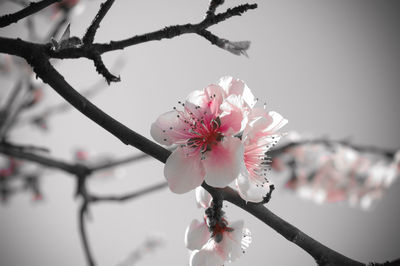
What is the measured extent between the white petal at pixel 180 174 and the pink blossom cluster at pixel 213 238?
14cm

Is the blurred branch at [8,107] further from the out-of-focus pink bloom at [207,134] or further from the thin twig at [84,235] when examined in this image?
the out-of-focus pink bloom at [207,134]

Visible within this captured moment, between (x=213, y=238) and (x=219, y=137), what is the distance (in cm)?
36

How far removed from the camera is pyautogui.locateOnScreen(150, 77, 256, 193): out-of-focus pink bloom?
0.78m

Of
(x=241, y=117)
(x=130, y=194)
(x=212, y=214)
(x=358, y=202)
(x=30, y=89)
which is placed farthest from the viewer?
(x=358, y=202)

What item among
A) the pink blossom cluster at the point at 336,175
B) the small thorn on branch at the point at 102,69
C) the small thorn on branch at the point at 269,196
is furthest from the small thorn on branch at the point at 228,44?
the pink blossom cluster at the point at 336,175

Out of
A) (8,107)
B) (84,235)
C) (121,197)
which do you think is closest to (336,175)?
(121,197)

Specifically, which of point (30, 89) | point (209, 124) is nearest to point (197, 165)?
point (209, 124)

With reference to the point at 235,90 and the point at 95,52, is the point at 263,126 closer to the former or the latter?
the point at 235,90

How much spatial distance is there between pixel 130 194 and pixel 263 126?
1.36 meters

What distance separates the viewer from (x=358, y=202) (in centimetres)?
464

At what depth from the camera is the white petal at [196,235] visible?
991mm

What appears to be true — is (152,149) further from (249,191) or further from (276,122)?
(276,122)

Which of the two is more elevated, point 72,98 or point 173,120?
point 72,98

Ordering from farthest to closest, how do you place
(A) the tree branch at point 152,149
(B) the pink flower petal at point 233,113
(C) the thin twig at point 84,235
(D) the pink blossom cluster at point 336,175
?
1. (D) the pink blossom cluster at point 336,175
2. (C) the thin twig at point 84,235
3. (B) the pink flower petal at point 233,113
4. (A) the tree branch at point 152,149
